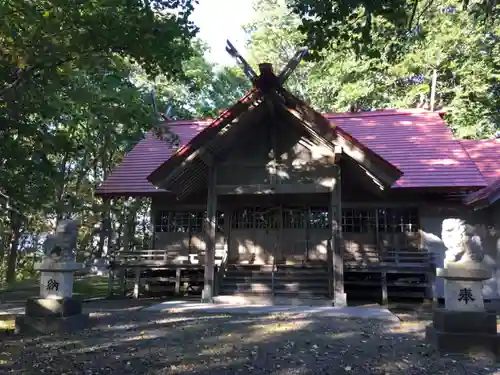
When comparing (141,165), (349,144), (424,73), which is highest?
(424,73)

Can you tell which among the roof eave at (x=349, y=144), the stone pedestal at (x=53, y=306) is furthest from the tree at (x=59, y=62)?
the roof eave at (x=349, y=144)

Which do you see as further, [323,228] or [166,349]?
[323,228]

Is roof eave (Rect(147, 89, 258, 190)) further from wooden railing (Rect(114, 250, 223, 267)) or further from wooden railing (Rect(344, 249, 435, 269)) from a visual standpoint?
wooden railing (Rect(344, 249, 435, 269))

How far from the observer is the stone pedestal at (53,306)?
7199mm

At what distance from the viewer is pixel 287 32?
2630 cm

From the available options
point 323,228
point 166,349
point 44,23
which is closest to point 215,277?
point 323,228

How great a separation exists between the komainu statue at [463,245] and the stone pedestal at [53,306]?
615cm

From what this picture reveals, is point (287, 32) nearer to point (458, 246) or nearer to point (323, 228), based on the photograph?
point (323, 228)

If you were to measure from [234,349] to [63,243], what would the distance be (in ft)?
12.0

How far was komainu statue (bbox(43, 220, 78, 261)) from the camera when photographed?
761 centimetres

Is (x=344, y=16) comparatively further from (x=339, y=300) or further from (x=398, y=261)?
(x=398, y=261)

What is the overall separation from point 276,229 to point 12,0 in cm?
969

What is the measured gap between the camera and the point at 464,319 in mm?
5953

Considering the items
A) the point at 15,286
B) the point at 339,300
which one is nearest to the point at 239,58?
the point at 339,300
